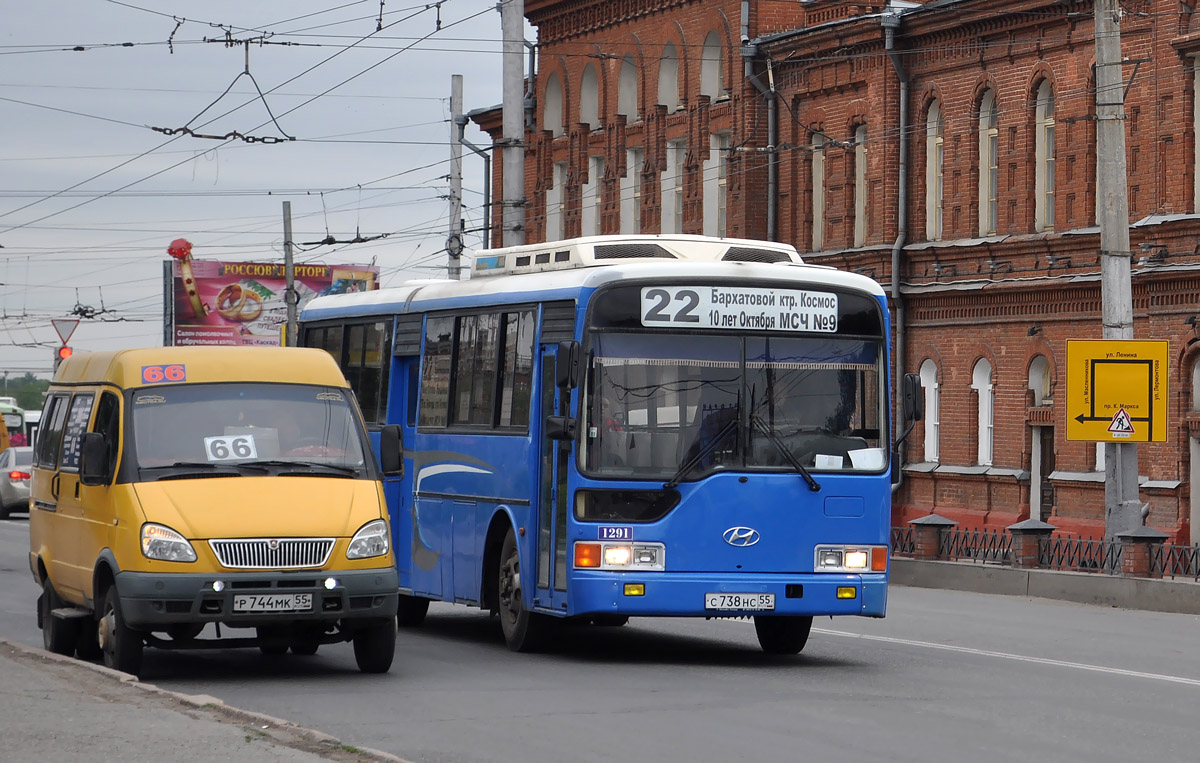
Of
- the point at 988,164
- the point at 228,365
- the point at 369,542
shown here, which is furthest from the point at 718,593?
the point at 988,164

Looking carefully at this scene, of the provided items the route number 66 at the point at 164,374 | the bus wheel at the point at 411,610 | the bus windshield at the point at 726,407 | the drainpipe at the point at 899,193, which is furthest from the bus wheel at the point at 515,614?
the drainpipe at the point at 899,193

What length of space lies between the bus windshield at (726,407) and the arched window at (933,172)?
2449cm

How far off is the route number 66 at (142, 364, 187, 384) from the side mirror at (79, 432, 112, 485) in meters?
0.58

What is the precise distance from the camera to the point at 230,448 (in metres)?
13.1

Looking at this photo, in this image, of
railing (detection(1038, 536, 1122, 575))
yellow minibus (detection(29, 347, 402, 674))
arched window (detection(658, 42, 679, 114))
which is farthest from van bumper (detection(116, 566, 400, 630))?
arched window (detection(658, 42, 679, 114))

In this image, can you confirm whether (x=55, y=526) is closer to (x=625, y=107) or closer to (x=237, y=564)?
(x=237, y=564)

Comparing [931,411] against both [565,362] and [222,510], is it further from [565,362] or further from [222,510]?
[222,510]

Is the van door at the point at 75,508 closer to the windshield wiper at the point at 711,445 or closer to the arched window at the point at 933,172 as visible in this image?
the windshield wiper at the point at 711,445

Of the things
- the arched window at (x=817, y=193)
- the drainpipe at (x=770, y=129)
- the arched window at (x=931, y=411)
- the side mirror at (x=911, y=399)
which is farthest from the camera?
the drainpipe at (x=770, y=129)

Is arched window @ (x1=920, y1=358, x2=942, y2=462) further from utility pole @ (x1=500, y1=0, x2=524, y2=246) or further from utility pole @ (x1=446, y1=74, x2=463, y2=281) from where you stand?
utility pole @ (x1=500, y1=0, x2=524, y2=246)

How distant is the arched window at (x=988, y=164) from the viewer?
1460 inches

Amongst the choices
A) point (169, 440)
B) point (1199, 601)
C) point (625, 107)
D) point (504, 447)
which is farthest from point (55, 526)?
point (625, 107)

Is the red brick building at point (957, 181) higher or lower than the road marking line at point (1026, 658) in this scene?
higher

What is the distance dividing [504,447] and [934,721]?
5.10m
